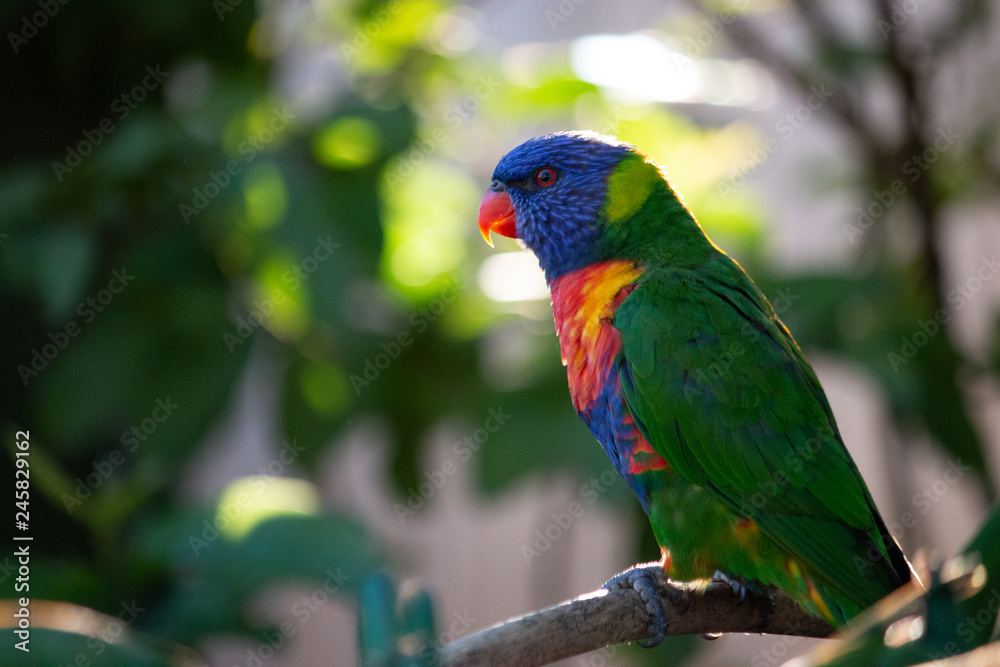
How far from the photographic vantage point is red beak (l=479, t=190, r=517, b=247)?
1.66 m

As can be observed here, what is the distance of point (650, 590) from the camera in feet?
4.03

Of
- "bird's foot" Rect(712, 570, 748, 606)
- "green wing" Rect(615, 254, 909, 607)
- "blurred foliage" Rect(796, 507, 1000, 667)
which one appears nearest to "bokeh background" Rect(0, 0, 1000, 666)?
"bird's foot" Rect(712, 570, 748, 606)

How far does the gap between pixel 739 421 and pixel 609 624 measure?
16.8 inches

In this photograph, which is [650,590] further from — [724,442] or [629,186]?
[629,186]

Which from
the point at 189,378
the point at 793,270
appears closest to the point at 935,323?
the point at 793,270

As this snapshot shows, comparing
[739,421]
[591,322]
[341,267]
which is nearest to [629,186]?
[591,322]

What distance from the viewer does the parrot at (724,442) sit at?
1274 millimetres

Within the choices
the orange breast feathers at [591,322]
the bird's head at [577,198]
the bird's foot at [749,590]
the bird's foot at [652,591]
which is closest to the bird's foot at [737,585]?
the bird's foot at [749,590]

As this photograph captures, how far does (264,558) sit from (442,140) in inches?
59.2

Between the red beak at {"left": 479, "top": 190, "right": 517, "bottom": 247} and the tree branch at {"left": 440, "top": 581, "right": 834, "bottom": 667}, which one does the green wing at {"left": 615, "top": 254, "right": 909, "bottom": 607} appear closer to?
the tree branch at {"left": 440, "top": 581, "right": 834, "bottom": 667}

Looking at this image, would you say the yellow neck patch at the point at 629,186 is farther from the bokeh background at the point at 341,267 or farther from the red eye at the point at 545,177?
the bokeh background at the point at 341,267

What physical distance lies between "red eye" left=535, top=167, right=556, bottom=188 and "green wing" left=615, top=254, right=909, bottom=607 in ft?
1.15

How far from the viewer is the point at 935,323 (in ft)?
8.43

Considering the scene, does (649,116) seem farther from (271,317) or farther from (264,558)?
(264,558)
